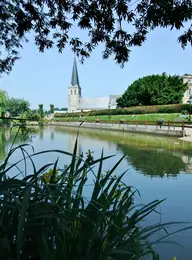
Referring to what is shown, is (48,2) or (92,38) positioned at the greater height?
(48,2)

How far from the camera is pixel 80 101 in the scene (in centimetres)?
6738

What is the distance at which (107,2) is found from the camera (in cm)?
288

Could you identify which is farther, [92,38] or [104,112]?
[104,112]

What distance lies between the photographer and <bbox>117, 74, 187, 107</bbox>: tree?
36.7 meters

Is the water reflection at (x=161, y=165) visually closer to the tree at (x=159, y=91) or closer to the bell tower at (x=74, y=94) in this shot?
the tree at (x=159, y=91)

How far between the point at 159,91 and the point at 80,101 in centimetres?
3298

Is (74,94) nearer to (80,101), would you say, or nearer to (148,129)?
(80,101)

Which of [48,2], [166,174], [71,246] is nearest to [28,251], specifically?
[71,246]

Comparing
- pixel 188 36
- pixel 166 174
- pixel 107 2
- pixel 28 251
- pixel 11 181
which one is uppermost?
pixel 107 2

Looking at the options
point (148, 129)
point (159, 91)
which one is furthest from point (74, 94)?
point (148, 129)

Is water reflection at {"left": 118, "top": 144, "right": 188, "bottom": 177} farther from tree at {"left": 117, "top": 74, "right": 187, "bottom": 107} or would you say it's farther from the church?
the church

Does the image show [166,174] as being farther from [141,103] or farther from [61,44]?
[141,103]

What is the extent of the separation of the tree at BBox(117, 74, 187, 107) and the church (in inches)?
901

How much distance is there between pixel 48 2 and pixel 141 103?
37.0 meters
